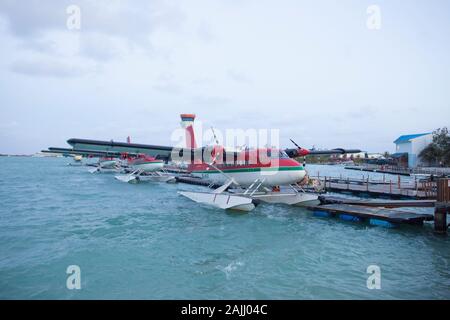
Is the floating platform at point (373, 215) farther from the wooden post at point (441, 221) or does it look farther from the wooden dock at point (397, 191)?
the wooden dock at point (397, 191)

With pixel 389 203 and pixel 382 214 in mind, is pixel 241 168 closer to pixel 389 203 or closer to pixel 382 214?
pixel 382 214

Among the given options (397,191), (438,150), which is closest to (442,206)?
(397,191)

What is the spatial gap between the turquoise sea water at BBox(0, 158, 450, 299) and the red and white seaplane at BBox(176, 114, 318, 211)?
1.20 m

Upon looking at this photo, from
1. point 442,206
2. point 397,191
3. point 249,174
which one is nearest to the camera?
point 442,206

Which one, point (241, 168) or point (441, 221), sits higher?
point (241, 168)

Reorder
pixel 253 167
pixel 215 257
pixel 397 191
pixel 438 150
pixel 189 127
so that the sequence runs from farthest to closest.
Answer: pixel 438 150
pixel 189 127
pixel 397 191
pixel 253 167
pixel 215 257

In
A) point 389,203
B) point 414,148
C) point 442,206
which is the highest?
point 414,148

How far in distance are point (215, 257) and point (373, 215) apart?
7.23 m

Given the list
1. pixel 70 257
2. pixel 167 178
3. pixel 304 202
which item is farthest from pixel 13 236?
pixel 167 178

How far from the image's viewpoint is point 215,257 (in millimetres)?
7840

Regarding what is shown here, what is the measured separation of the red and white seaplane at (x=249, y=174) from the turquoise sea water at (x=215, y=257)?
3.95 feet

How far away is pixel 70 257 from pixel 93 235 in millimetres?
2214

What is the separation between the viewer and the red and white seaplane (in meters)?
A: 13.0
